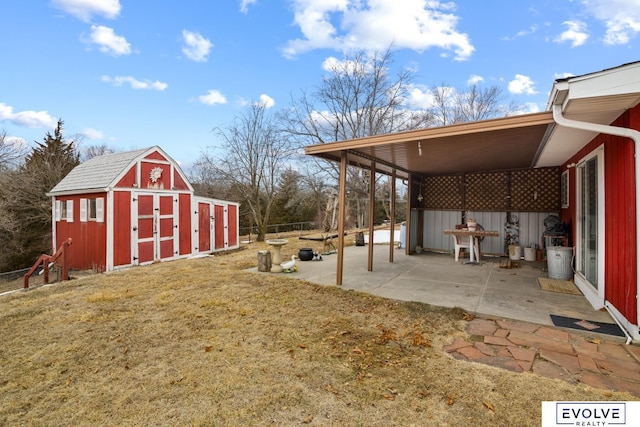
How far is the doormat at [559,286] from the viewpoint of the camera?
4335 mm

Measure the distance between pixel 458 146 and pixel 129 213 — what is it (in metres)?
8.08

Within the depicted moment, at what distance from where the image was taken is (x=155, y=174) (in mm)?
8930

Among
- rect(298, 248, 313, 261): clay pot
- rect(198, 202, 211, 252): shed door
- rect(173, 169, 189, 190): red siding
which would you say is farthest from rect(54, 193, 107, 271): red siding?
rect(298, 248, 313, 261): clay pot

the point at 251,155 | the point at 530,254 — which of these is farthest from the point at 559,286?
the point at 251,155

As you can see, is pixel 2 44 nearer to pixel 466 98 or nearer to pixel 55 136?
pixel 55 136

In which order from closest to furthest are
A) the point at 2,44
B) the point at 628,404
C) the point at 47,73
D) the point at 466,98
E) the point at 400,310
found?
the point at 628,404, the point at 400,310, the point at 2,44, the point at 47,73, the point at 466,98

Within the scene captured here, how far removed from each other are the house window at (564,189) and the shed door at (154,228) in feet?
32.9

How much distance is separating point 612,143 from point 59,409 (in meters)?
5.53

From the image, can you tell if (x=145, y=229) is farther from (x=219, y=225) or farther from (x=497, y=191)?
(x=497, y=191)

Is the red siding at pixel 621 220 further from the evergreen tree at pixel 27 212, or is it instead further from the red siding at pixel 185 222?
the evergreen tree at pixel 27 212

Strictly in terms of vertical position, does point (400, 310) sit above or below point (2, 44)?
below

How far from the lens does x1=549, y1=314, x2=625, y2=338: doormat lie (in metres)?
2.92

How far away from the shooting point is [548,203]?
7.20 meters

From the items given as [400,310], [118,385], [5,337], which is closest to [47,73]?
[5,337]
